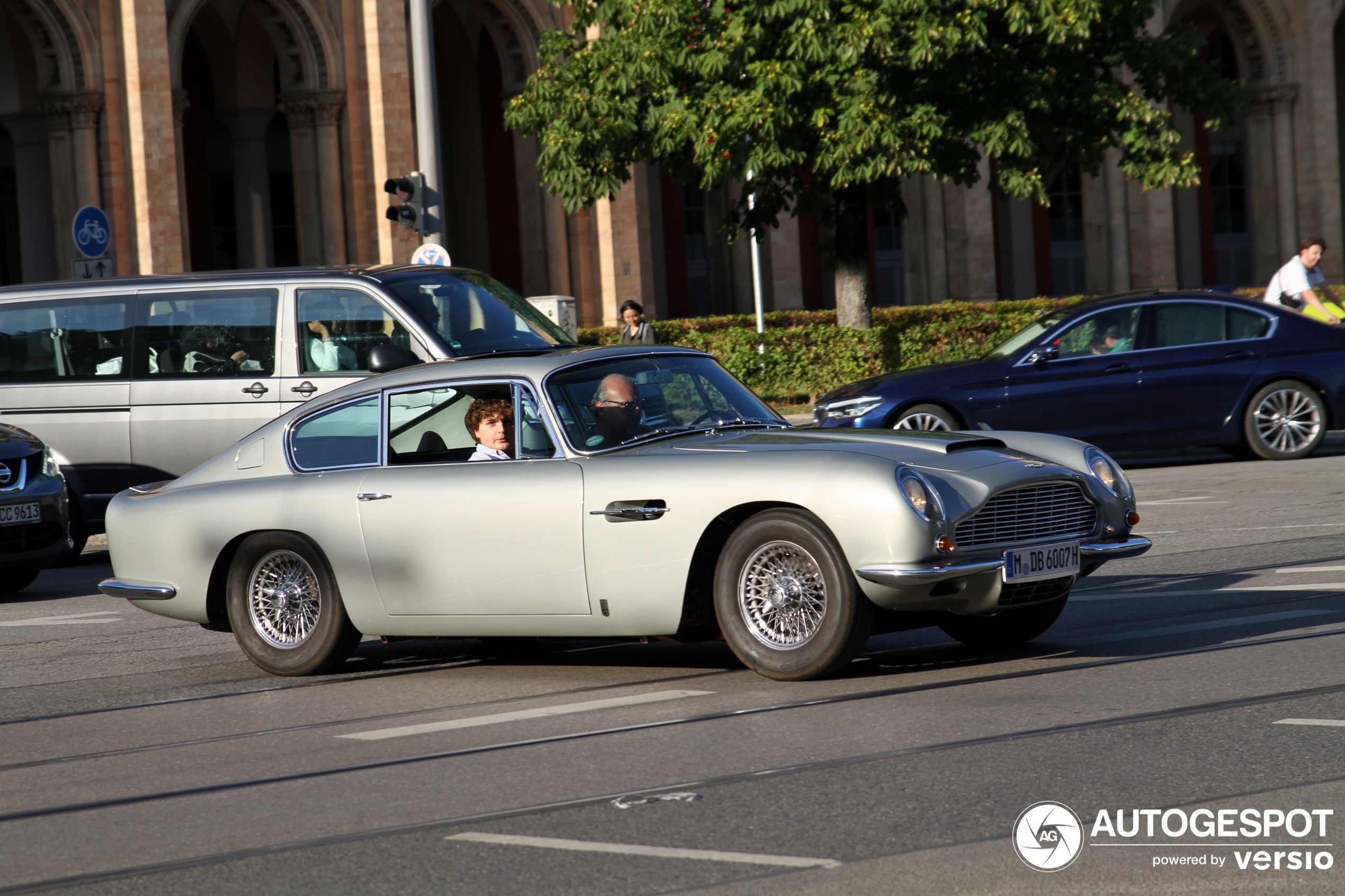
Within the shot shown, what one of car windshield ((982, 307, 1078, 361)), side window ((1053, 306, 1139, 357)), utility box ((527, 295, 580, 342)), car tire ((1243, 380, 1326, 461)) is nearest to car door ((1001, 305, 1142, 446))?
side window ((1053, 306, 1139, 357))

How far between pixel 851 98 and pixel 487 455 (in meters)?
15.3

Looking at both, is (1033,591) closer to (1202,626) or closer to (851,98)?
(1202,626)

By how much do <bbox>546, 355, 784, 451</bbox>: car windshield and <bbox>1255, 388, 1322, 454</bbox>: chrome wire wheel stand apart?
948 centimetres

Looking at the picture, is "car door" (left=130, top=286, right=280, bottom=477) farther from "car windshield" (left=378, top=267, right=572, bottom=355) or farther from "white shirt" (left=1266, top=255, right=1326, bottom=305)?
"white shirt" (left=1266, top=255, right=1326, bottom=305)

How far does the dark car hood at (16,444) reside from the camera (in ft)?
38.6

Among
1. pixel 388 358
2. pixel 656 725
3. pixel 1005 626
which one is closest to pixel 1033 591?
pixel 1005 626

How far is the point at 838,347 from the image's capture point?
77.8 feet

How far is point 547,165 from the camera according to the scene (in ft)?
77.6

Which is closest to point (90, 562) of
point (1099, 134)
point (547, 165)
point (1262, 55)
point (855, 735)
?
point (855, 735)

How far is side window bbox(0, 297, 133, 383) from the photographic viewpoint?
12750 mm

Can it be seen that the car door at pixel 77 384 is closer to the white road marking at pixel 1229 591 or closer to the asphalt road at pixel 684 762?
the asphalt road at pixel 684 762

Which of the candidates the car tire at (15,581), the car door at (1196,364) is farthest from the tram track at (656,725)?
the car door at (1196,364)

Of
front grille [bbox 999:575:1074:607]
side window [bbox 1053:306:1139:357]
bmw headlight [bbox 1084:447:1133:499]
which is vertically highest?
side window [bbox 1053:306:1139:357]

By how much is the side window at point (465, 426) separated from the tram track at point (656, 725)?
161cm
